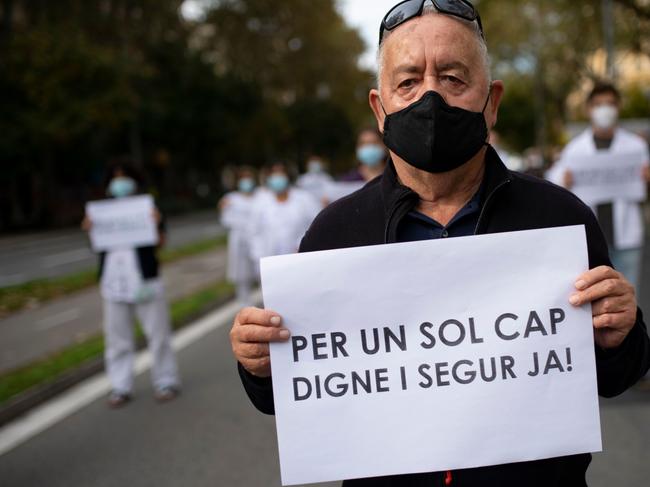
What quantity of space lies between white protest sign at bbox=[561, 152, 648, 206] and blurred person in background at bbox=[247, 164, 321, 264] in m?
4.07

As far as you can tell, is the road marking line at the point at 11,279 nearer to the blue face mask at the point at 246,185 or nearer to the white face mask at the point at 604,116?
the blue face mask at the point at 246,185

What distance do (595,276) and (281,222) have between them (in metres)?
7.07

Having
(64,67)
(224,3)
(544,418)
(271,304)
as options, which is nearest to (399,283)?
(271,304)

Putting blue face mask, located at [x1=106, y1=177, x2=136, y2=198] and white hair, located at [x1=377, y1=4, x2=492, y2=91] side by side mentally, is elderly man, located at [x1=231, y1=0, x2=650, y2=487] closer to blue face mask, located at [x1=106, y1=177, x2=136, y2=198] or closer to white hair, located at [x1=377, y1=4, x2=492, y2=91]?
white hair, located at [x1=377, y1=4, x2=492, y2=91]

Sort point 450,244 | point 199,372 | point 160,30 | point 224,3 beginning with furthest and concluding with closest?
point 224,3 → point 160,30 → point 199,372 → point 450,244

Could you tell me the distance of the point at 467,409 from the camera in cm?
186

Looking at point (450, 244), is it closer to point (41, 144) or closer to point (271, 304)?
point (271, 304)

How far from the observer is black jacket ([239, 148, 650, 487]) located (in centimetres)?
186

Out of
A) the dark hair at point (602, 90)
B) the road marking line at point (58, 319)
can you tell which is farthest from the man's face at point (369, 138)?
the road marking line at point (58, 319)

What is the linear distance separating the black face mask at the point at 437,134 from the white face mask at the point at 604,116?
12.0ft

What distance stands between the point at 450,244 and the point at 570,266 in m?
0.31

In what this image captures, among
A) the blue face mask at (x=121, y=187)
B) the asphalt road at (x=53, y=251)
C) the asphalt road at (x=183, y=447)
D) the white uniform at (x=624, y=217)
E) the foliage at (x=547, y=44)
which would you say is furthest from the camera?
the foliage at (x=547, y=44)

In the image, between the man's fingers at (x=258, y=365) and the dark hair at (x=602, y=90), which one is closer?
the man's fingers at (x=258, y=365)

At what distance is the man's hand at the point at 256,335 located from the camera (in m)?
1.83
